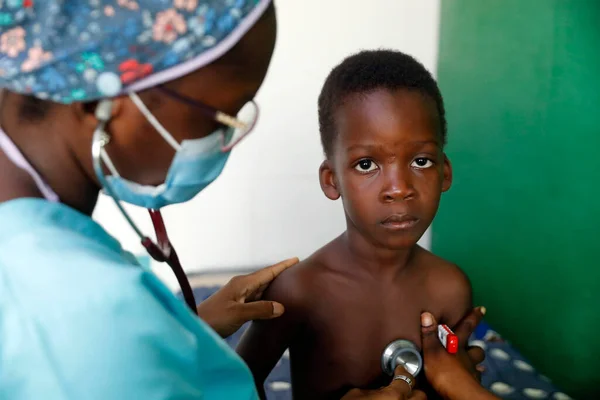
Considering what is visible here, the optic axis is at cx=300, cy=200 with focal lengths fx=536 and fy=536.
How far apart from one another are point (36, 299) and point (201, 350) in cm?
21

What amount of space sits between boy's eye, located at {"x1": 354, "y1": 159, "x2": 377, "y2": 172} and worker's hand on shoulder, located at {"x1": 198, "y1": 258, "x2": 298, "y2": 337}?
0.26 m

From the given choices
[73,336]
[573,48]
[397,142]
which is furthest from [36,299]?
[573,48]

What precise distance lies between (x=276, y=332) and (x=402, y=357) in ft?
0.91

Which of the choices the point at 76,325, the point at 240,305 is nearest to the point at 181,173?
the point at 76,325

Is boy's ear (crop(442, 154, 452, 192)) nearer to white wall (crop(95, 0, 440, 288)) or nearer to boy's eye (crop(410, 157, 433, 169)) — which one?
boy's eye (crop(410, 157, 433, 169))

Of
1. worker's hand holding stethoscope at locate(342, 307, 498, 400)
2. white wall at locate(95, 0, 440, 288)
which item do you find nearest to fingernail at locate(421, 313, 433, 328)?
worker's hand holding stethoscope at locate(342, 307, 498, 400)

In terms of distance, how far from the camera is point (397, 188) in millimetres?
1032

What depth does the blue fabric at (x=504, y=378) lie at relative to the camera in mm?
1484

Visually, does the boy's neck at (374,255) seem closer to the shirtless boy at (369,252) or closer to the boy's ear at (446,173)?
the shirtless boy at (369,252)

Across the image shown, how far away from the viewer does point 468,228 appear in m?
2.00

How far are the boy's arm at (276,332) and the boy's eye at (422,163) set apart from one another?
37 centimetres

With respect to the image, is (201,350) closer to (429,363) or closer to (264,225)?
(429,363)

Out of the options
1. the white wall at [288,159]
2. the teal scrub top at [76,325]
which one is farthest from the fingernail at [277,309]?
the white wall at [288,159]

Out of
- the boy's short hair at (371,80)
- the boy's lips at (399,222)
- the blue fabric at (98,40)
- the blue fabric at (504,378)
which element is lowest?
the blue fabric at (504,378)
